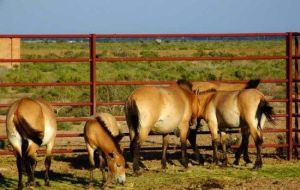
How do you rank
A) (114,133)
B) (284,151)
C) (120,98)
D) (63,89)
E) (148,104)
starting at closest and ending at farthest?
(114,133)
(148,104)
(284,151)
(120,98)
(63,89)

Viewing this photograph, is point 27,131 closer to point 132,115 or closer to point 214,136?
point 132,115

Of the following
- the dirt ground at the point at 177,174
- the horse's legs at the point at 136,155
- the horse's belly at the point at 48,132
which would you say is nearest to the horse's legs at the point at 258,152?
the dirt ground at the point at 177,174

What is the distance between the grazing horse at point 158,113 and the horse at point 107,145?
3.02ft

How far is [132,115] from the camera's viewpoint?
1152cm

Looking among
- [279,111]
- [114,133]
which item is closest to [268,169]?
[114,133]

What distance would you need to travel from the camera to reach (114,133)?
10539 mm

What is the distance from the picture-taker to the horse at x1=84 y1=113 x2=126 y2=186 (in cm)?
972

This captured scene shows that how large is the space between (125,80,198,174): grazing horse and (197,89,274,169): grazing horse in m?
0.31

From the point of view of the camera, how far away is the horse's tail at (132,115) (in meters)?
11.4

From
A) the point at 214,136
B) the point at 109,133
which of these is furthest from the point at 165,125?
the point at 109,133

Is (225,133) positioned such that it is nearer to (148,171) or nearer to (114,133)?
(148,171)

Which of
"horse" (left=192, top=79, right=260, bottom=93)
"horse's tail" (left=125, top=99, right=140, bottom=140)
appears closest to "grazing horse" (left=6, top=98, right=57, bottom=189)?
"horse's tail" (left=125, top=99, right=140, bottom=140)

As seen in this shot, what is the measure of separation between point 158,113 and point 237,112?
1.49 m

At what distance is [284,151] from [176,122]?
3.23m
